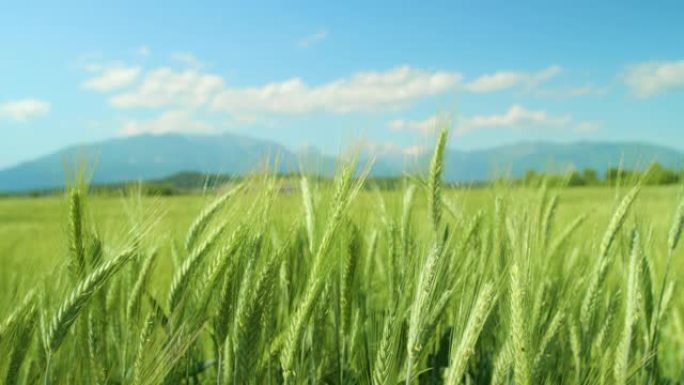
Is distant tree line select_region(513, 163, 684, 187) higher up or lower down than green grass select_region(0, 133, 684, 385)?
higher up

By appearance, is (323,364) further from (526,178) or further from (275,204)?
(526,178)

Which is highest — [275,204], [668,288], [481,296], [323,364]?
[275,204]

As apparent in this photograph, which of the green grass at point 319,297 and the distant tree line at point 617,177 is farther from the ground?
the distant tree line at point 617,177

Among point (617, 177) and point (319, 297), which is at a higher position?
point (617, 177)

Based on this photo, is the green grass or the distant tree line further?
the distant tree line

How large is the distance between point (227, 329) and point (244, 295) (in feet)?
0.32

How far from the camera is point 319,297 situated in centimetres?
134

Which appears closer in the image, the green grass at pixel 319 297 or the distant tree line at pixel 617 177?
the green grass at pixel 319 297

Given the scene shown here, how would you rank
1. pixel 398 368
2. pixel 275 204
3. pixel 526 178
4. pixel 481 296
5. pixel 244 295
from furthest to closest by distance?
1. pixel 526 178
2. pixel 275 204
3. pixel 398 368
4. pixel 244 295
5. pixel 481 296

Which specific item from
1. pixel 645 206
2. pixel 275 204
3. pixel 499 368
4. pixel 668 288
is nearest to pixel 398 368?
pixel 499 368

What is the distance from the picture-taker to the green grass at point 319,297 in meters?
1.16

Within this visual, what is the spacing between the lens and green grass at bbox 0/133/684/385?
3.82 feet

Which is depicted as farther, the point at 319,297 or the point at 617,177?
the point at 617,177

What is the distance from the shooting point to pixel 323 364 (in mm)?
1578
